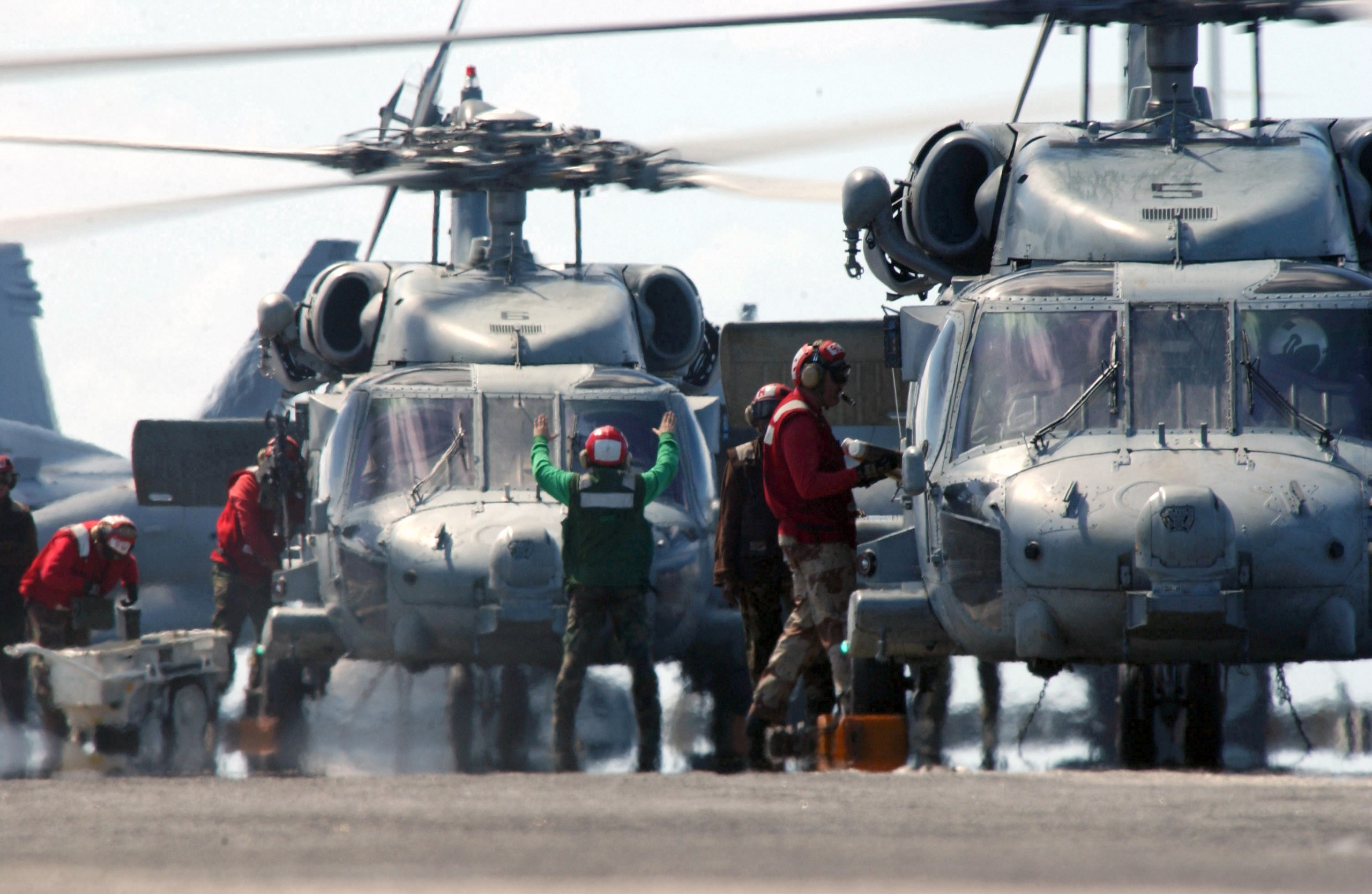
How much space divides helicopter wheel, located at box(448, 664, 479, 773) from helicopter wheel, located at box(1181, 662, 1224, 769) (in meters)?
3.41

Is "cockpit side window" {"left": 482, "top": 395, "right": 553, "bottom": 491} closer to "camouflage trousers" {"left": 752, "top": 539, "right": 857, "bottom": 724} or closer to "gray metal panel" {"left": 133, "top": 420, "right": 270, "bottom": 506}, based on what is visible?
"camouflage trousers" {"left": 752, "top": 539, "right": 857, "bottom": 724}

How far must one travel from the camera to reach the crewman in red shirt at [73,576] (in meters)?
11.3

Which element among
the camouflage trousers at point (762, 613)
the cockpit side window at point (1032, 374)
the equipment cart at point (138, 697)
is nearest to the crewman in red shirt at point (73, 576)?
the equipment cart at point (138, 697)

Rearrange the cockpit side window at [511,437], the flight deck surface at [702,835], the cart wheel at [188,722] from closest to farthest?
the flight deck surface at [702,835], the cart wheel at [188,722], the cockpit side window at [511,437]

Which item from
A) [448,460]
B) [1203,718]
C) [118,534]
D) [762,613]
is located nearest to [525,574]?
[762,613]

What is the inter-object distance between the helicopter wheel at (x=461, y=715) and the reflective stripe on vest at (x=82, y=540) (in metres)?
2.33

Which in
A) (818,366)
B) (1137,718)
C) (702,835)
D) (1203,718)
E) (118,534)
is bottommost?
(1137,718)

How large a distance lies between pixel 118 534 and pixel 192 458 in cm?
363

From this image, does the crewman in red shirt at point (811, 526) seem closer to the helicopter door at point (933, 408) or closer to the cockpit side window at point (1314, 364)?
the helicopter door at point (933, 408)

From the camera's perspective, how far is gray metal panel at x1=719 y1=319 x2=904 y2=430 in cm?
1241

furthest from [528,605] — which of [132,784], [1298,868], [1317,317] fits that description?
[1298,868]

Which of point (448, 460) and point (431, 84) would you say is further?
point (431, 84)

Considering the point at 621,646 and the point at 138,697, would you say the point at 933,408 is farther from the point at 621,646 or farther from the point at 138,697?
the point at 138,697

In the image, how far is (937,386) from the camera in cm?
834
